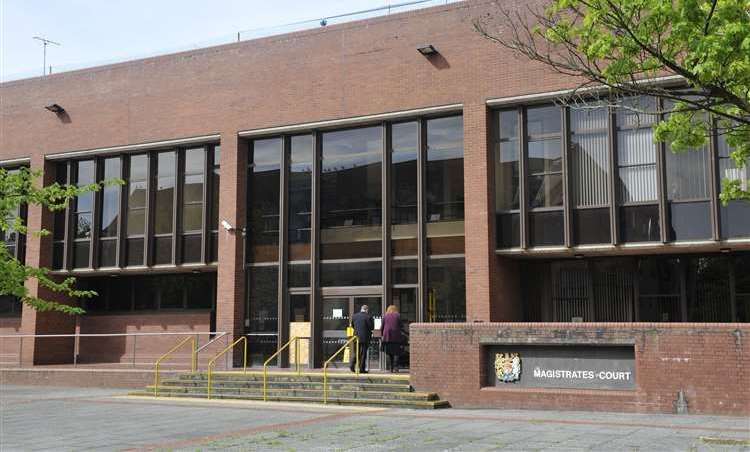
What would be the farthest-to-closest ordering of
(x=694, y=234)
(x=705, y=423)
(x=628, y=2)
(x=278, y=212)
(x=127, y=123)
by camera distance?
(x=127, y=123) < (x=278, y=212) < (x=694, y=234) < (x=705, y=423) < (x=628, y=2)

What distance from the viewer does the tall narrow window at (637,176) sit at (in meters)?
19.5

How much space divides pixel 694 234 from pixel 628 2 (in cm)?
1030

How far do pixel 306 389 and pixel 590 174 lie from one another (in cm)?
839

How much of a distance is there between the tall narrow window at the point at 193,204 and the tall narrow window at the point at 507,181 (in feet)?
30.0

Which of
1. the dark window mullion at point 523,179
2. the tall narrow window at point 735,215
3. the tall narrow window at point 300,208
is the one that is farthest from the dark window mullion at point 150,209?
the tall narrow window at point 735,215

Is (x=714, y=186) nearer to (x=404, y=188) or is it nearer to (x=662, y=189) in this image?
A: (x=662, y=189)

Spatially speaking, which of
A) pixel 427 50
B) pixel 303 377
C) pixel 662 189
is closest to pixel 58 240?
pixel 303 377

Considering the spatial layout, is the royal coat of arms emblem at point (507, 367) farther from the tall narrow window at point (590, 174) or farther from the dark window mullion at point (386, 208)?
the dark window mullion at point (386, 208)

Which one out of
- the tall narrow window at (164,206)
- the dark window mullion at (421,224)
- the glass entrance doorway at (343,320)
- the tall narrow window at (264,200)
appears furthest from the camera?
the tall narrow window at (164,206)

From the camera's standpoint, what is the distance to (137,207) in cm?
2652

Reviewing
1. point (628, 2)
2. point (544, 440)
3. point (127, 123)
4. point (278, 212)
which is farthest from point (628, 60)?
point (127, 123)

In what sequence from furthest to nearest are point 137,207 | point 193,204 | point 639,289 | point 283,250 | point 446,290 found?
point 137,207
point 193,204
point 283,250
point 446,290
point 639,289

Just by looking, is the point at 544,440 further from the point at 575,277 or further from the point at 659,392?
the point at 575,277

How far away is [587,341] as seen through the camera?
53.1 ft
